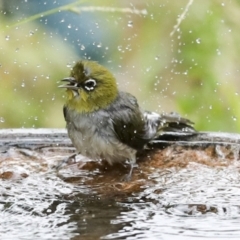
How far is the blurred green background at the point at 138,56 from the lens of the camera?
605 centimetres

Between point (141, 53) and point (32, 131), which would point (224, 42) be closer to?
point (141, 53)

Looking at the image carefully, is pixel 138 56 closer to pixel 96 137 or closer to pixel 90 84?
pixel 90 84

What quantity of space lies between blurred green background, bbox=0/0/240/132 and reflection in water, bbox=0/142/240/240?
1.65 m

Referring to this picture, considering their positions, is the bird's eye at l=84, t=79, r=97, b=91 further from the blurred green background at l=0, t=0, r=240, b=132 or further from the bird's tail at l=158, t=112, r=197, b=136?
the blurred green background at l=0, t=0, r=240, b=132

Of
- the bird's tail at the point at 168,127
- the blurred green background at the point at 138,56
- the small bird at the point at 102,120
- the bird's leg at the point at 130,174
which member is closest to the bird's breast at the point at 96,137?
the small bird at the point at 102,120

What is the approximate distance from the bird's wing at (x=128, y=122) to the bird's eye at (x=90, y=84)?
0.18 meters

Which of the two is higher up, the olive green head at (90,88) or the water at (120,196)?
the olive green head at (90,88)

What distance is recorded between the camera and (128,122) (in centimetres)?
469

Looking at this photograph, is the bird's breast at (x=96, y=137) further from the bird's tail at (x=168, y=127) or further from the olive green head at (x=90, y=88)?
the bird's tail at (x=168, y=127)

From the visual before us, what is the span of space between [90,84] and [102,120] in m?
0.24

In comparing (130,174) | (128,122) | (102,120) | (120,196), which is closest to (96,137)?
(102,120)

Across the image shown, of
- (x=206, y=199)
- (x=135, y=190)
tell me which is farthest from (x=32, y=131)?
(x=206, y=199)

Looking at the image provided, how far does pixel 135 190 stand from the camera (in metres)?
3.75

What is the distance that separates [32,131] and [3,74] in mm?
1632
